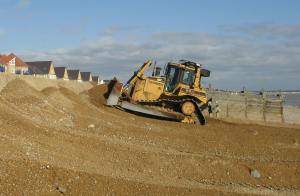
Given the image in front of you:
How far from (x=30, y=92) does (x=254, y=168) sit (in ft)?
36.7

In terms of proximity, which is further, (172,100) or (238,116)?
(238,116)

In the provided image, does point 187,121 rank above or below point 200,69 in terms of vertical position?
below

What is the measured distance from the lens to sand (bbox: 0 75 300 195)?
38.0ft

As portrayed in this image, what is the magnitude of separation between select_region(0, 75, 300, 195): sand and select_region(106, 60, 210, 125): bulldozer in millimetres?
2655

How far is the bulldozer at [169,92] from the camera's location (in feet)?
82.8

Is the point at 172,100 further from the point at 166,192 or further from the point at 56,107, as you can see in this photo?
the point at 166,192

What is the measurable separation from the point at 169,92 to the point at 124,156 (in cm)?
1154

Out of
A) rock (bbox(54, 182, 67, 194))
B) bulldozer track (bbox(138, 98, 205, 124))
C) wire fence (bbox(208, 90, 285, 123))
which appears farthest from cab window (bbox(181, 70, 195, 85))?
rock (bbox(54, 182, 67, 194))

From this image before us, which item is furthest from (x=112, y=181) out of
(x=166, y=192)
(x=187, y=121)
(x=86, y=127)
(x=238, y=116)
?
(x=238, y=116)

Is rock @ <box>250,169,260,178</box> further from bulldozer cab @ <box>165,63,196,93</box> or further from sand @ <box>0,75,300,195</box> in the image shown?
bulldozer cab @ <box>165,63,196,93</box>

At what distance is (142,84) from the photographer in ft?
83.9

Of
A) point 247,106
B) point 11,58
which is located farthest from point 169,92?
point 11,58

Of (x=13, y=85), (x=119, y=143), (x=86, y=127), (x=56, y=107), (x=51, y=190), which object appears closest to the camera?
(x=51, y=190)

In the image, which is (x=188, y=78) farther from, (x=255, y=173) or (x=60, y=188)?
(x=60, y=188)
